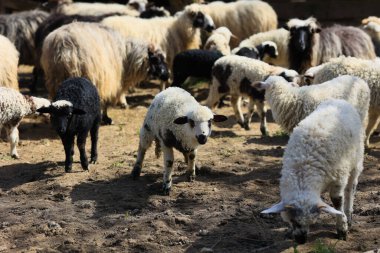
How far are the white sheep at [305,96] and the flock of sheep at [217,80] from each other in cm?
1

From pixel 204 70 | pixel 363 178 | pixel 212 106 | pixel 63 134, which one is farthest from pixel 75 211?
pixel 204 70

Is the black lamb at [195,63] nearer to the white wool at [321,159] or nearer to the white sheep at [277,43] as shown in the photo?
the white sheep at [277,43]

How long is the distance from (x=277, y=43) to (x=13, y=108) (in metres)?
5.56

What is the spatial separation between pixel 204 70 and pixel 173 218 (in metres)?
5.49

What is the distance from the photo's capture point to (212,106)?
10.1 m

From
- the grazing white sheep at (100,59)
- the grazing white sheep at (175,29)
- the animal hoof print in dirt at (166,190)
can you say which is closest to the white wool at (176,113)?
the animal hoof print in dirt at (166,190)

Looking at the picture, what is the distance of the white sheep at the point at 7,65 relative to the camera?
9180 mm

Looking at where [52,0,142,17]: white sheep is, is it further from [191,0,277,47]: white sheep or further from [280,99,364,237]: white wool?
[280,99,364,237]: white wool

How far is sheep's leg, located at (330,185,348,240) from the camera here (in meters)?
4.85

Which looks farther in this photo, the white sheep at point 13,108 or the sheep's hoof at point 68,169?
the white sheep at point 13,108

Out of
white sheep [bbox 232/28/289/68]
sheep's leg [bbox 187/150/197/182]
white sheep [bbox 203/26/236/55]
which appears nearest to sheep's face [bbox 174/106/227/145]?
sheep's leg [bbox 187/150/197/182]

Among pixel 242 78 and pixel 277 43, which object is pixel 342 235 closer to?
pixel 242 78

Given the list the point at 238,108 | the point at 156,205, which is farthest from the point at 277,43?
the point at 156,205

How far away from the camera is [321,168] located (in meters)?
4.73
